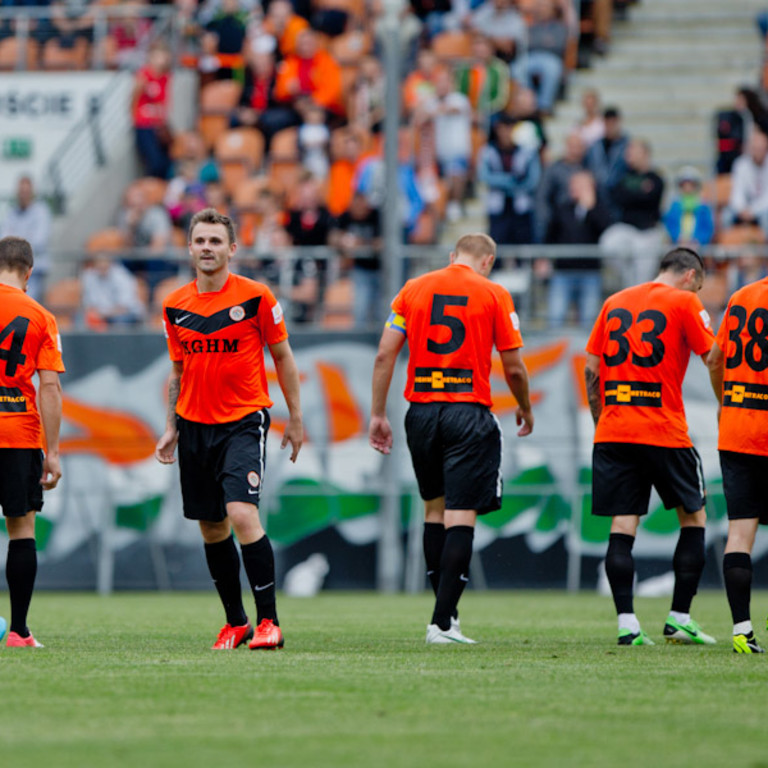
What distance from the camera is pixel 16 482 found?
9359mm

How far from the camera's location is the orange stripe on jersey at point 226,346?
360 inches

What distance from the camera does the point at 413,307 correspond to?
980cm

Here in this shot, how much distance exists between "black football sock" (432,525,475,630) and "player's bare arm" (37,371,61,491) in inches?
84.1

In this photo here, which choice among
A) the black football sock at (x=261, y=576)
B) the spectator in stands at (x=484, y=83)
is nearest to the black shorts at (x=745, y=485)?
the black football sock at (x=261, y=576)

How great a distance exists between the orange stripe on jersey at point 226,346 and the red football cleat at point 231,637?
3.69 ft

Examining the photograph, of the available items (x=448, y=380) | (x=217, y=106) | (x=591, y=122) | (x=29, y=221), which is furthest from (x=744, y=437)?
(x=217, y=106)

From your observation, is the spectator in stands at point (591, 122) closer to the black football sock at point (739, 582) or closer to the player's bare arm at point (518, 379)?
the player's bare arm at point (518, 379)

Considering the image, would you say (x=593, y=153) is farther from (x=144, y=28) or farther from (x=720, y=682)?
(x=720, y=682)

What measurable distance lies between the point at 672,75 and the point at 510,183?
4.51 meters

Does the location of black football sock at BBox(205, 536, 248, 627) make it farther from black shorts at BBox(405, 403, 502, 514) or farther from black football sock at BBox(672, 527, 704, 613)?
black football sock at BBox(672, 527, 704, 613)

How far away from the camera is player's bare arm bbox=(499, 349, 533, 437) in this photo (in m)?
9.77

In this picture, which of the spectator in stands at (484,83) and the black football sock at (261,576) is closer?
the black football sock at (261,576)

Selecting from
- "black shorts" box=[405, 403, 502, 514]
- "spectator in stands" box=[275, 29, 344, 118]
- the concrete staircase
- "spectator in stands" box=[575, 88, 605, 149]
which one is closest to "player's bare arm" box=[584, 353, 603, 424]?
"black shorts" box=[405, 403, 502, 514]

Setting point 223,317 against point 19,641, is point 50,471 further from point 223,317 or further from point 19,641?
point 223,317
